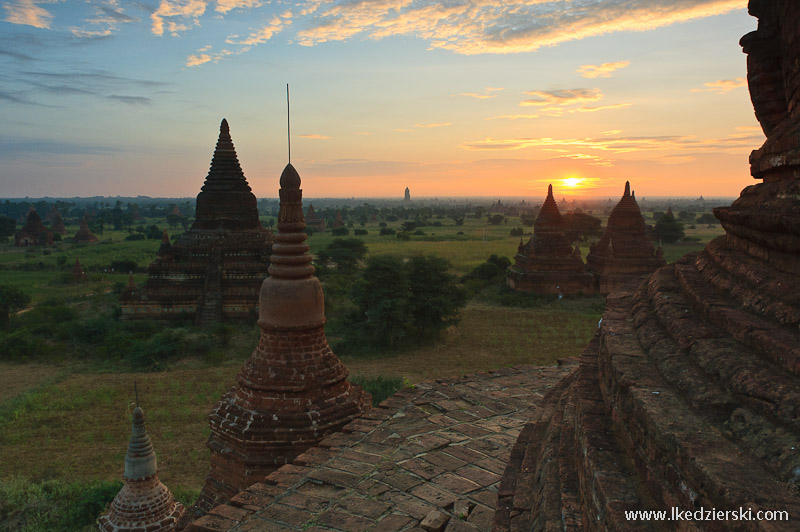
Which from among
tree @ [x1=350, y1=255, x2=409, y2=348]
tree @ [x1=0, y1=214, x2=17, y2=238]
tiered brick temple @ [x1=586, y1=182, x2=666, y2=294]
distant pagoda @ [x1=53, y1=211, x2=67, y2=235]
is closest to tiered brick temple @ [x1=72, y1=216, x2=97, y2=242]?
tree @ [x1=0, y1=214, x2=17, y2=238]

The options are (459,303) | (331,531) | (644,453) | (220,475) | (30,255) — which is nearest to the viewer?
(644,453)

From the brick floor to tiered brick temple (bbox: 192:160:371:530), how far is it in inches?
15.5

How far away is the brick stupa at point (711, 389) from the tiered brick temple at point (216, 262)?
57.1 feet

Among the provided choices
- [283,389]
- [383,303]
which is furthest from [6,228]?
[283,389]

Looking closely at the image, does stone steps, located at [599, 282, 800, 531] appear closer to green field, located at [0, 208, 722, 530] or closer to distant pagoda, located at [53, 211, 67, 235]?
Result: green field, located at [0, 208, 722, 530]

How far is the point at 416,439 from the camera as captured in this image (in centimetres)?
516

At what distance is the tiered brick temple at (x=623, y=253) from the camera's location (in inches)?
959

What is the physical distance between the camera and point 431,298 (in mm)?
18172

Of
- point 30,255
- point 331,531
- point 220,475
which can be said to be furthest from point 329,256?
point 331,531

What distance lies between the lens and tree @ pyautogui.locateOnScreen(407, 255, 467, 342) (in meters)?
17.9

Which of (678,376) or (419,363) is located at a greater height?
(678,376)

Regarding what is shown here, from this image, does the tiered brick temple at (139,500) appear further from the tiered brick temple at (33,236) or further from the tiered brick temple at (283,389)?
the tiered brick temple at (33,236)

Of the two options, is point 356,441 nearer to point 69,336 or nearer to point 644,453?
point 644,453

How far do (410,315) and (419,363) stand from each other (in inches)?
104
